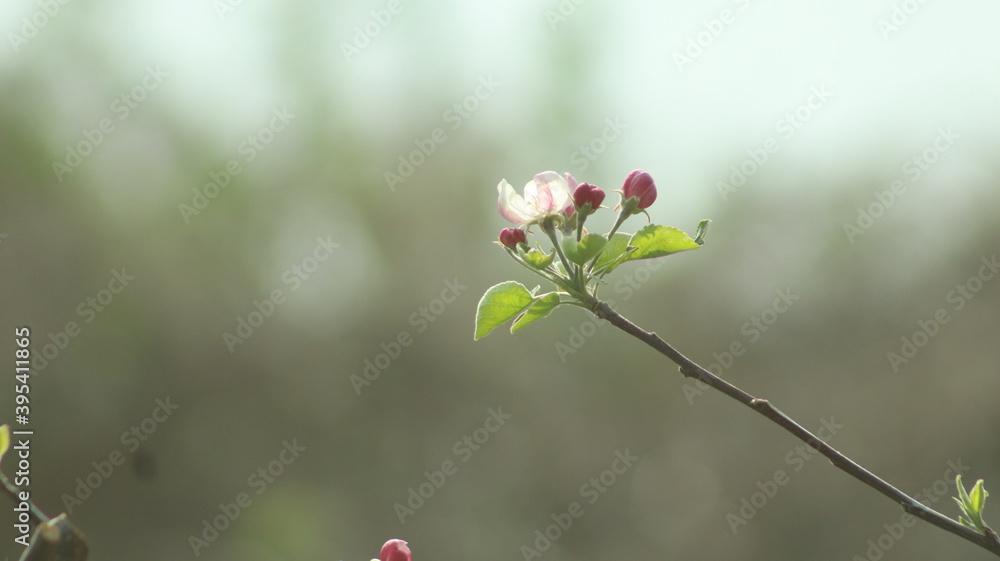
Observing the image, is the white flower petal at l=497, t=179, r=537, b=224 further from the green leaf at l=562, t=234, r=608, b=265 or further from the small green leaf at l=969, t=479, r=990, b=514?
the small green leaf at l=969, t=479, r=990, b=514

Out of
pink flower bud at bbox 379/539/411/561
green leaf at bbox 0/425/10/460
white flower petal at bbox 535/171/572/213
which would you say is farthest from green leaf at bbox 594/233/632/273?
green leaf at bbox 0/425/10/460

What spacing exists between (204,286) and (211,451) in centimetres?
146

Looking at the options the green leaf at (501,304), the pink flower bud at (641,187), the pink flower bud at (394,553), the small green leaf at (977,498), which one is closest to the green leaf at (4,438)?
the pink flower bud at (394,553)

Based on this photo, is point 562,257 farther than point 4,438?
Yes

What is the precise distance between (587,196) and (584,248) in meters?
0.14

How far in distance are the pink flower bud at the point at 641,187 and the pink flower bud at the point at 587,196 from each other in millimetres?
57

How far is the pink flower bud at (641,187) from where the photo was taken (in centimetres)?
105

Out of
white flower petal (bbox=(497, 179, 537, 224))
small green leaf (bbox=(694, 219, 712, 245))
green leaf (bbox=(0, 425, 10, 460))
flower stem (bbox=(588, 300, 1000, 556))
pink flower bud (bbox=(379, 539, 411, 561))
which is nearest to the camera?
green leaf (bbox=(0, 425, 10, 460))

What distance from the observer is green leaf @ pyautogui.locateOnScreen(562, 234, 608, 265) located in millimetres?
879

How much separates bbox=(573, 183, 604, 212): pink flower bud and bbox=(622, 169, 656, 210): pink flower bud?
6cm

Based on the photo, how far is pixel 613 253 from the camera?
3.09 ft

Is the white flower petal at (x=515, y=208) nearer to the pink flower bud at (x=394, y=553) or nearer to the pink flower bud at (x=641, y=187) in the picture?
the pink flower bud at (x=641, y=187)

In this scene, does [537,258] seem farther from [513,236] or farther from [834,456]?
[834,456]

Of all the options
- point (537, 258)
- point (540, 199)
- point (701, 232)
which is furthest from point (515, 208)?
point (701, 232)
